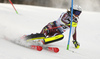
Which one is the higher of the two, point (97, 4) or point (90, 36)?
point (90, 36)

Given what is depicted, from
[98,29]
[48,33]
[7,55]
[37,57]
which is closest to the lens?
[7,55]

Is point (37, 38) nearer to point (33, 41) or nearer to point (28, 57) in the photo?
point (33, 41)

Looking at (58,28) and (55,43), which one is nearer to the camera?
(58,28)

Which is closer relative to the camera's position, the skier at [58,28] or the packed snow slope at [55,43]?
the packed snow slope at [55,43]

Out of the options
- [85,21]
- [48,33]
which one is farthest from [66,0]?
[48,33]

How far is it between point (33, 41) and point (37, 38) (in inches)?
3.4

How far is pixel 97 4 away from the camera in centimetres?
1780

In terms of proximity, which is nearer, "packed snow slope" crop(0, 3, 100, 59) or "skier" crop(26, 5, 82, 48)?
"packed snow slope" crop(0, 3, 100, 59)

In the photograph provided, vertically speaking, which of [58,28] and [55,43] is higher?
[58,28]

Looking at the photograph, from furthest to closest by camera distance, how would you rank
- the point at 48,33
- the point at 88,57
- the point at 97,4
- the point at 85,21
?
the point at 97,4 < the point at 85,21 < the point at 48,33 < the point at 88,57

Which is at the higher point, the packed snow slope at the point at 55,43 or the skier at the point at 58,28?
the skier at the point at 58,28

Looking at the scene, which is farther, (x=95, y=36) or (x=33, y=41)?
(x=95, y=36)

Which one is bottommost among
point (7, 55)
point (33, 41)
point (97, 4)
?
point (97, 4)

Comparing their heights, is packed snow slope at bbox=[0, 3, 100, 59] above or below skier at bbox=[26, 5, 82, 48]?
below
